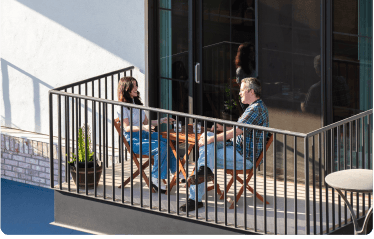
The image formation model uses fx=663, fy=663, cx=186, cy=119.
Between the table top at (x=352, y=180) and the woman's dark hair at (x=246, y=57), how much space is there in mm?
2215

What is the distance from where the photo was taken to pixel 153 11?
7.71 metres

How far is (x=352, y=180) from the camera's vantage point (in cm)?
484

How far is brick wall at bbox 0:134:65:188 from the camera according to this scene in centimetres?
872

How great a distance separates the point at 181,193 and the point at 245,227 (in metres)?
1.10

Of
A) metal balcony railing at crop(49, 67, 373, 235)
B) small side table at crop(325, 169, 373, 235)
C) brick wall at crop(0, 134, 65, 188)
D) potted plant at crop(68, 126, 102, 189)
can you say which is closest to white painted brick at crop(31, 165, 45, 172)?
brick wall at crop(0, 134, 65, 188)

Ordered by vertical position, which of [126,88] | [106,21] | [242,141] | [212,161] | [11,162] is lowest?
[11,162]

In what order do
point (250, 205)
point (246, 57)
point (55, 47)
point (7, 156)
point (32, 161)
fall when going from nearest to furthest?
point (250, 205)
point (246, 57)
point (55, 47)
point (32, 161)
point (7, 156)

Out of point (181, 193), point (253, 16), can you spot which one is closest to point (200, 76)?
point (253, 16)

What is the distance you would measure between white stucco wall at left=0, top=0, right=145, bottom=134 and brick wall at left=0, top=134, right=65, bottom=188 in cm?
34

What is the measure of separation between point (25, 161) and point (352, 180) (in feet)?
17.6

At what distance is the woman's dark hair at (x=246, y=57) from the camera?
697 centimetres

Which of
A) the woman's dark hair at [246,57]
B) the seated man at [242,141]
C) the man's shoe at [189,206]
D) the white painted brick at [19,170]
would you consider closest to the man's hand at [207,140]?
the seated man at [242,141]

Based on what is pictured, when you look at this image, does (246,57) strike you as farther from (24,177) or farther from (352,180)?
(24,177)

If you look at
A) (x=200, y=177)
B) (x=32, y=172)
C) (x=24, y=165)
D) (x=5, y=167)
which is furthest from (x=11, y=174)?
(x=200, y=177)
